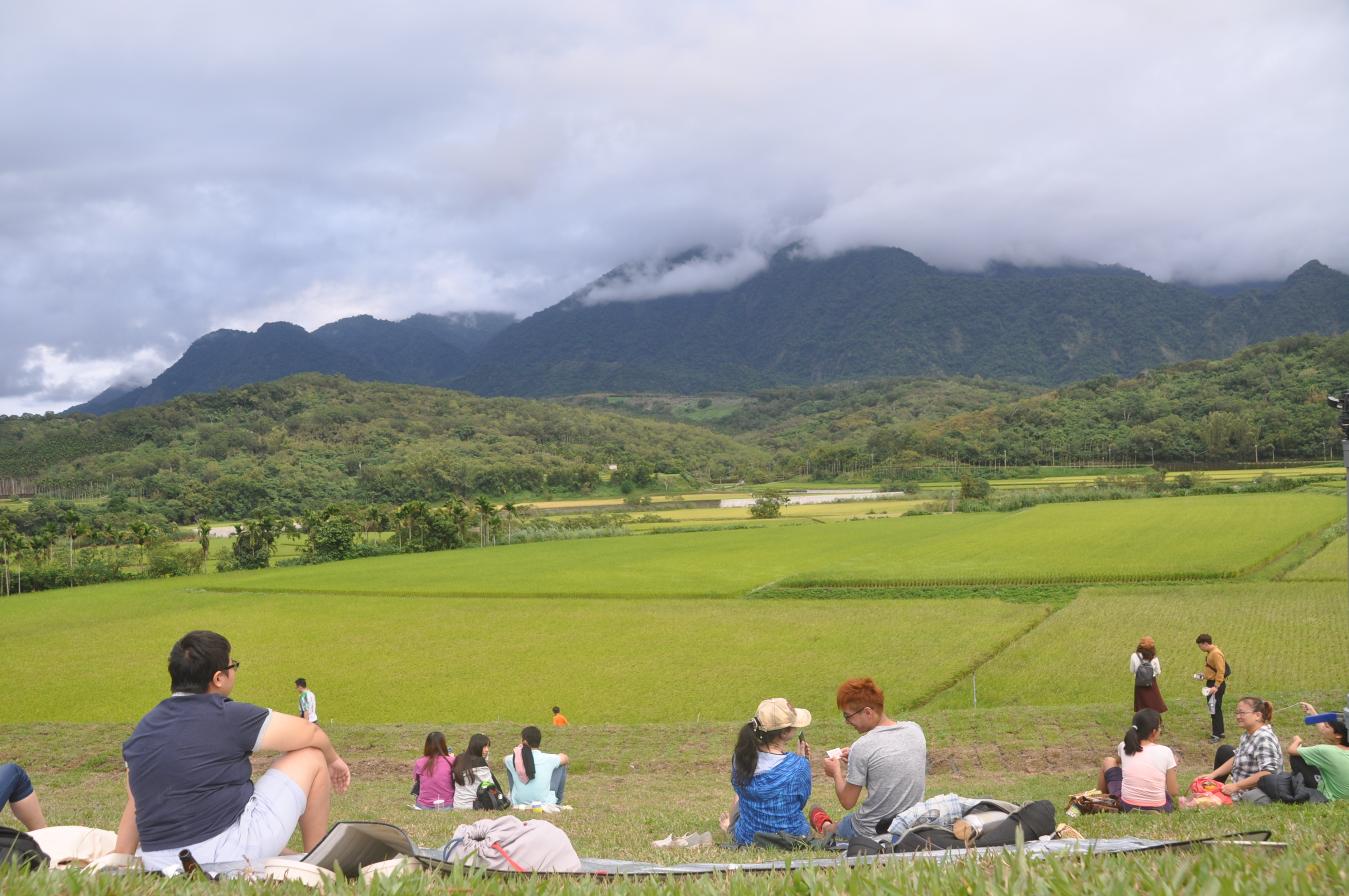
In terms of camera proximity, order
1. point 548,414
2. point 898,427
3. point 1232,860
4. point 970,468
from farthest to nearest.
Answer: point 548,414
point 898,427
point 970,468
point 1232,860

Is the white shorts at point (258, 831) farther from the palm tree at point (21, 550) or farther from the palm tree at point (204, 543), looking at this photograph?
the palm tree at point (204, 543)

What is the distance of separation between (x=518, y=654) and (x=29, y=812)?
22.8 metres

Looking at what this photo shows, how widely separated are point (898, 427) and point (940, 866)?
171m

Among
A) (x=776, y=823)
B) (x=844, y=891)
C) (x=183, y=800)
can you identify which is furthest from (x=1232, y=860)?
(x=183, y=800)

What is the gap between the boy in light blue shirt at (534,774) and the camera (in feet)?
31.6

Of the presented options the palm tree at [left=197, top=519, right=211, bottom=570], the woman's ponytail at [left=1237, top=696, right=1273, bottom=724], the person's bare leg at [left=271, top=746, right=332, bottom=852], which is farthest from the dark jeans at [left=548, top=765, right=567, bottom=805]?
the palm tree at [left=197, top=519, right=211, bottom=570]

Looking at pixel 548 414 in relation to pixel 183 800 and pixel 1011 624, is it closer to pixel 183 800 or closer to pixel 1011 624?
pixel 1011 624

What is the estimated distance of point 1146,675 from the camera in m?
13.1

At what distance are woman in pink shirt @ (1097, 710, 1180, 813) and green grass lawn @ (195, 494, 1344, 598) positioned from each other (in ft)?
98.0

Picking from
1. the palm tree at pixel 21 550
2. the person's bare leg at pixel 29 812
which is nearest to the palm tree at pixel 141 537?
the palm tree at pixel 21 550

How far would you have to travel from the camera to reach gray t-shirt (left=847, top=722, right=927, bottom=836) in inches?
227

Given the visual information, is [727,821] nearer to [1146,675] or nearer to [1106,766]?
[1106,766]

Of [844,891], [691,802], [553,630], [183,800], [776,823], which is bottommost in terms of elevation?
[553,630]

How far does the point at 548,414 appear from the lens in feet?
626
